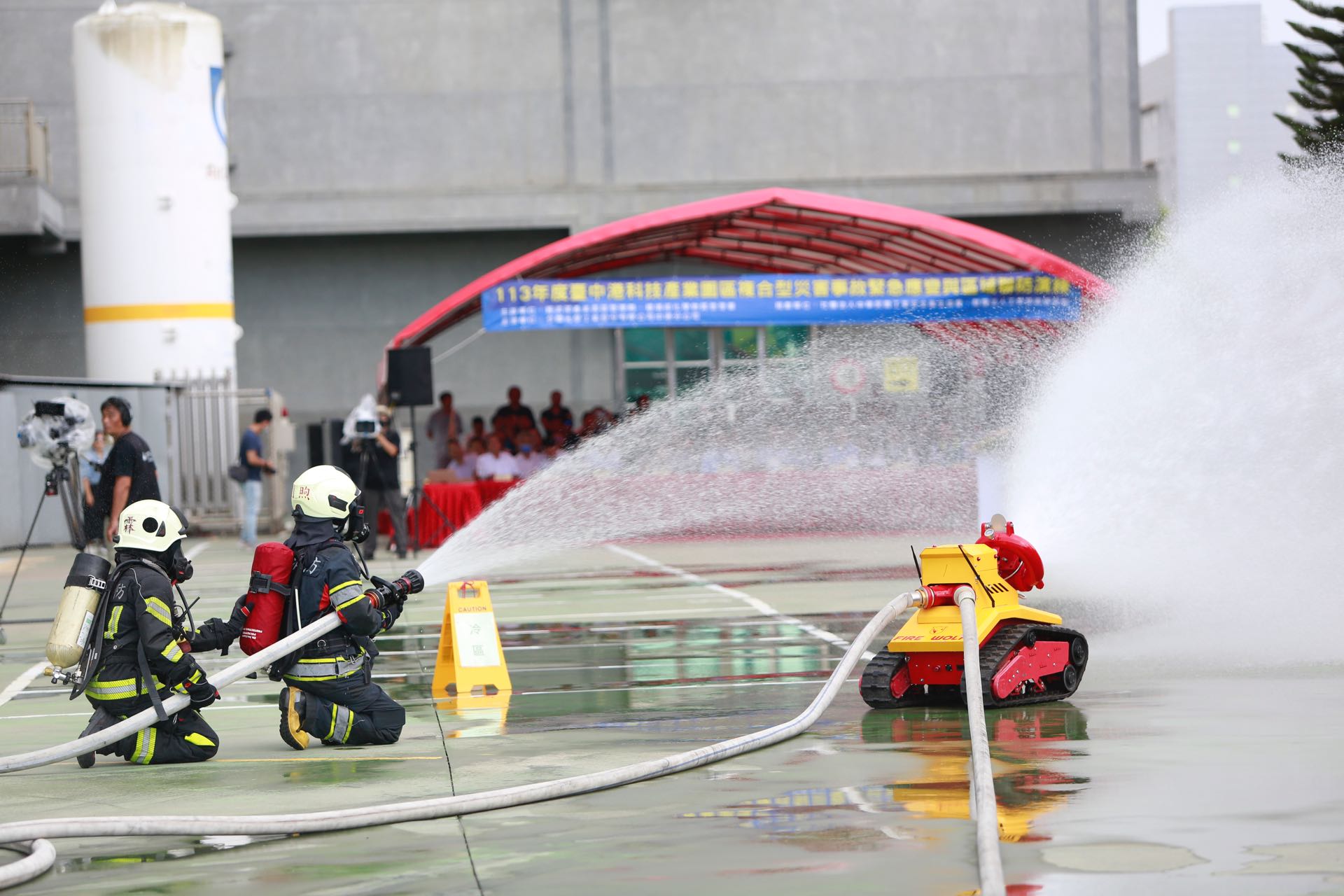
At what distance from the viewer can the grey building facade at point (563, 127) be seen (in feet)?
130

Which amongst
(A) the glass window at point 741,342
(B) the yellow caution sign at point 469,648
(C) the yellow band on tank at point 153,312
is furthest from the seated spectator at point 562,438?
(B) the yellow caution sign at point 469,648

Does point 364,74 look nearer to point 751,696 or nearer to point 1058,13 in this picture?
point 1058,13

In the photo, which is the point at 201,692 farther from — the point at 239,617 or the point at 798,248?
the point at 798,248

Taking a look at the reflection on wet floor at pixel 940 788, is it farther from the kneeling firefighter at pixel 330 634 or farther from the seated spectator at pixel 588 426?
the seated spectator at pixel 588 426

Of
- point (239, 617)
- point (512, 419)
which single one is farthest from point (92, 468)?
point (239, 617)

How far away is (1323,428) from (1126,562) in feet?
6.26

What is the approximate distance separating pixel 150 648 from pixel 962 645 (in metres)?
4.42

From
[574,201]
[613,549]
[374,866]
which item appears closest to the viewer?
[374,866]

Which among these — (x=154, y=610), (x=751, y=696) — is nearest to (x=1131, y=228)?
(x=751, y=696)

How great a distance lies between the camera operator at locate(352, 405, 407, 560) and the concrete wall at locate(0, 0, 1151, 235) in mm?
15022

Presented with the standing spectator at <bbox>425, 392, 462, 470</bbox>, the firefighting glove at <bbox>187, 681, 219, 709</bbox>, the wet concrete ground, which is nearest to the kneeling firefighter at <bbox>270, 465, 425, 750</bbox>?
the wet concrete ground

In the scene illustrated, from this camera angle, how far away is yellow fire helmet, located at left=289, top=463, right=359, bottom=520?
373 inches

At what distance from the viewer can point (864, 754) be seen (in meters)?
8.73

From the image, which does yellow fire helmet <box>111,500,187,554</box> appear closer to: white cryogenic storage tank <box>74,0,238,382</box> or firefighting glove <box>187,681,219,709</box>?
firefighting glove <box>187,681,219,709</box>
